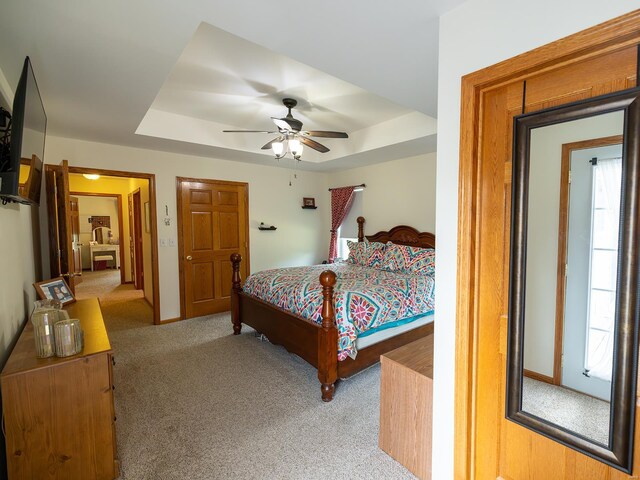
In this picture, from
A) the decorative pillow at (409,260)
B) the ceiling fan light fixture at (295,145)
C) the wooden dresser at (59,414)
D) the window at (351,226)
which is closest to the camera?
the wooden dresser at (59,414)

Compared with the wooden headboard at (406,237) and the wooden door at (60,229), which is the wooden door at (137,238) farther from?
the wooden headboard at (406,237)

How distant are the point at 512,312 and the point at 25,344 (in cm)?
251

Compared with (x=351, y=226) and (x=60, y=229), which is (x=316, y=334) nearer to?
(x=60, y=229)

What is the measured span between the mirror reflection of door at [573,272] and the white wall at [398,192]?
309 cm

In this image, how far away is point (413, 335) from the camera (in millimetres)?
3117

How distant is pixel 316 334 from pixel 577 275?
6.08 ft

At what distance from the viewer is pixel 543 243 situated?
3.90 feet

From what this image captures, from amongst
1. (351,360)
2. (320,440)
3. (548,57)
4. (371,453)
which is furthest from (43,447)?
(548,57)

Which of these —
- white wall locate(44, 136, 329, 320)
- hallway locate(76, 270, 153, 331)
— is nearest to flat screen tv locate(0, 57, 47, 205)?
white wall locate(44, 136, 329, 320)

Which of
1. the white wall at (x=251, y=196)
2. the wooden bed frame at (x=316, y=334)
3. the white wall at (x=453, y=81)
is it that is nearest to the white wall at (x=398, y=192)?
the white wall at (x=251, y=196)

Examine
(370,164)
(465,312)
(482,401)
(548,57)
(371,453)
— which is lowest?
(371,453)

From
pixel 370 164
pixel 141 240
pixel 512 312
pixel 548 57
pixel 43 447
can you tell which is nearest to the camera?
pixel 548 57

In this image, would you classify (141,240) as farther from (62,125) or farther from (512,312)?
(512,312)

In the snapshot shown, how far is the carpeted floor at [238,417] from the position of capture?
1760mm
